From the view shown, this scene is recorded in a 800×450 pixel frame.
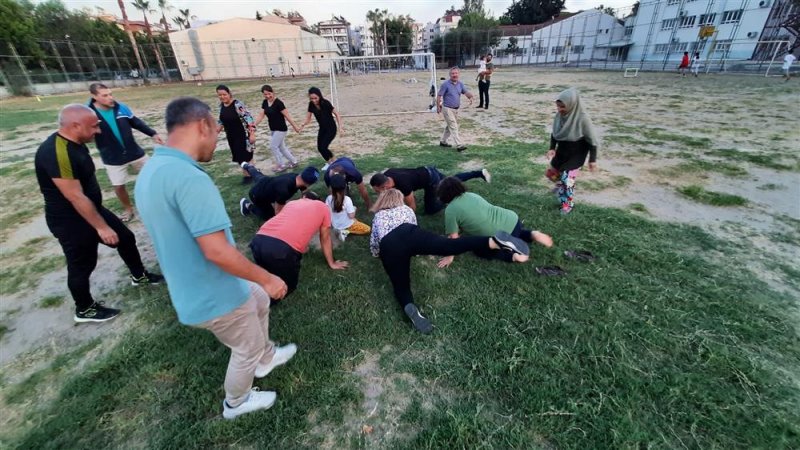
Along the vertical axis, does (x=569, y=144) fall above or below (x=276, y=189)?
above

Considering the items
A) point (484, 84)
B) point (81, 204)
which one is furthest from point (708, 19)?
point (81, 204)

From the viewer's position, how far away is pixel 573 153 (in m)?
4.36

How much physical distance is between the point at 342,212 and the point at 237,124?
319 centimetres

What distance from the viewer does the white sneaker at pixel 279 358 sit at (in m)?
2.42

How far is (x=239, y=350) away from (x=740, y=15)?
43647 millimetres

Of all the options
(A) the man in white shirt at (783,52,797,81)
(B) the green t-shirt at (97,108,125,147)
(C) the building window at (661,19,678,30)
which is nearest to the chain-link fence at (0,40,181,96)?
(B) the green t-shirt at (97,108,125,147)

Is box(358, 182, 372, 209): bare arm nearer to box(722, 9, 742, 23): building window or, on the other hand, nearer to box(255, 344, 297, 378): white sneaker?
box(255, 344, 297, 378): white sneaker

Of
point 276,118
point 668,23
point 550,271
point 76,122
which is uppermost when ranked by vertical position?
point 668,23

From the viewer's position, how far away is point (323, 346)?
2.72m

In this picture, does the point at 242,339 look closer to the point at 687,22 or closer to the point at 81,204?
the point at 81,204

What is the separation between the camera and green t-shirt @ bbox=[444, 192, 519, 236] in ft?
Answer: 11.3

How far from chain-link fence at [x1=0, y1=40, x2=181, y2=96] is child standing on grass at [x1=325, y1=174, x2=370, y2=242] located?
35.7 metres

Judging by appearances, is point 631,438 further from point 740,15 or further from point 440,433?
point 740,15

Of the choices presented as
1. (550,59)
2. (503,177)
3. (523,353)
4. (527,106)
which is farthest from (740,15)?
(523,353)
